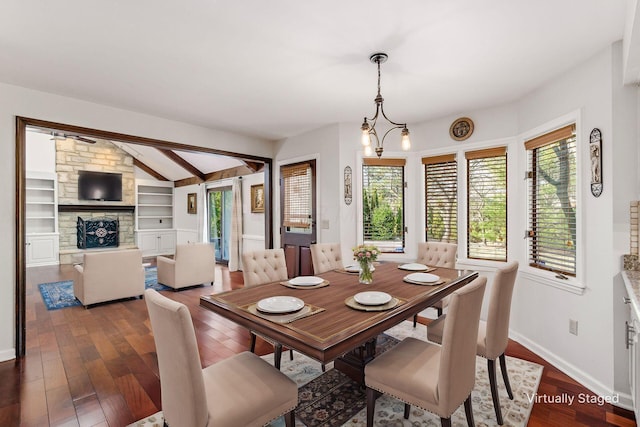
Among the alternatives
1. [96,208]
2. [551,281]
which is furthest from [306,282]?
[96,208]

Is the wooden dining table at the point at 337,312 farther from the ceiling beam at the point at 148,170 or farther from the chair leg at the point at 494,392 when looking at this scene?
the ceiling beam at the point at 148,170

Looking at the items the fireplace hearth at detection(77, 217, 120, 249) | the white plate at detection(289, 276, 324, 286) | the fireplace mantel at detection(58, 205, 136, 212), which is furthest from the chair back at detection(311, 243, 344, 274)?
the fireplace mantel at detection(58, 205, 136, 212)

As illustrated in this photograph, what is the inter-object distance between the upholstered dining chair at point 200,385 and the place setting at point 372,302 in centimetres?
56

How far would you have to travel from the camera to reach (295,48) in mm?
2281

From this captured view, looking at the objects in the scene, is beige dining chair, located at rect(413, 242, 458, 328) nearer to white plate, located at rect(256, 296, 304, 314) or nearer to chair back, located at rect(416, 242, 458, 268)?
chair back, located at rect(416, 242, 458, 268)

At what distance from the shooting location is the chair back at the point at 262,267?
8.98ft

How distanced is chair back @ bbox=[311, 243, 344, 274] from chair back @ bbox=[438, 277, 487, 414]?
1.81m

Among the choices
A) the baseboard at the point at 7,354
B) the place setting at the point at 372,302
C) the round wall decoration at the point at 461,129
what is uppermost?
the round wall decoration at the point at 461,129

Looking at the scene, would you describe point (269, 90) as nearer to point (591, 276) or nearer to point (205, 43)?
point (205, 43)

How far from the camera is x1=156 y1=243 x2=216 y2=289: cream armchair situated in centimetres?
518

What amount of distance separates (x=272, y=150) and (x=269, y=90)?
7.05 ft

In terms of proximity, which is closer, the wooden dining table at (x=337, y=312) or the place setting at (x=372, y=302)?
the wooden dining table at (x=337, y=312)

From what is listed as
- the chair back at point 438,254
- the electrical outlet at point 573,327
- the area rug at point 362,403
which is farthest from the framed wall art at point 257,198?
the electrical outlet at point 573,327

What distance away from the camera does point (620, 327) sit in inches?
87.2
